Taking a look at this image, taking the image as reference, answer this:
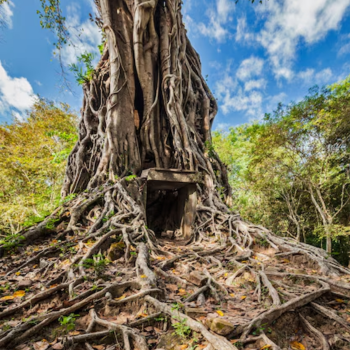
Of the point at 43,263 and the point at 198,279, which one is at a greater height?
the point at 43,263

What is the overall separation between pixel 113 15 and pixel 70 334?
685 centimetres

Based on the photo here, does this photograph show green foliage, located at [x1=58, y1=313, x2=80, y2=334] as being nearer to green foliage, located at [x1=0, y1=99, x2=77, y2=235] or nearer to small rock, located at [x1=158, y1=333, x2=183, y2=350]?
small rock, located at [x1=158, y1=333, x2=183, y2=350]

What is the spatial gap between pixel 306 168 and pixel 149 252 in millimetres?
7330

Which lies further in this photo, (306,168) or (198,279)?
(306,168)

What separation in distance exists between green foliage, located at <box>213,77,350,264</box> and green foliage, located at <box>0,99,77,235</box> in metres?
7.98

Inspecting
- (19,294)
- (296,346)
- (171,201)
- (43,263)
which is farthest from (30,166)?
(296,346)

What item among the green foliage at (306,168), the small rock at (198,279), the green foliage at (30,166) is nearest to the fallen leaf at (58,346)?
the small rock at (198,279)

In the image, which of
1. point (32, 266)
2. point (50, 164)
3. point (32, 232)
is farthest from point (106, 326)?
point (50, 164)

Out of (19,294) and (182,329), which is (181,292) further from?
(19,294)

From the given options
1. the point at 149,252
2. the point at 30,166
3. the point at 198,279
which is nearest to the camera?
the point at 198,279

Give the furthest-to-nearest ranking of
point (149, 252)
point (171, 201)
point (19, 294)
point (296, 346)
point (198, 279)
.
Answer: point (171, 201)
point (149, 252)
point (198, 279)
point (19, 294)
point (296, 346)

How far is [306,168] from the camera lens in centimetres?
785

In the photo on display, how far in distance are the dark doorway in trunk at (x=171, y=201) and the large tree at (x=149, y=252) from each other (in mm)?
138

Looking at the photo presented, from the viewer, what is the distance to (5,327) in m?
1.39
